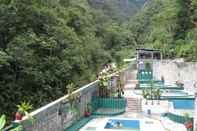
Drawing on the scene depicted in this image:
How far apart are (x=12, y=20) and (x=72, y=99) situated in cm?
697

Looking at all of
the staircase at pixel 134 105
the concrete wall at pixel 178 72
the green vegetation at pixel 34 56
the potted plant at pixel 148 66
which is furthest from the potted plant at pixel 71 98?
the potted plant at pixel 148 66

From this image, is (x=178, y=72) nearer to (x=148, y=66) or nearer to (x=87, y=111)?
(x=148, y=66)

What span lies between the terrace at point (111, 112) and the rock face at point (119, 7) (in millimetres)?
44696

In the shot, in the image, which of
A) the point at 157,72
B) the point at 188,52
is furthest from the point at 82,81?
the point at 188,52

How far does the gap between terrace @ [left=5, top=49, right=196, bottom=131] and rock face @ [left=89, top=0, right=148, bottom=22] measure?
4470 centimetres

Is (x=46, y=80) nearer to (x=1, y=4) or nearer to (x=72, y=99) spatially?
(x=1, y=4)

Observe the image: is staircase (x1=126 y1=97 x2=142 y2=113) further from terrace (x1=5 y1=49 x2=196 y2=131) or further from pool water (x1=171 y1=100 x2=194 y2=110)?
pool water (x1=171 y1=100 x2=194 y2=110)

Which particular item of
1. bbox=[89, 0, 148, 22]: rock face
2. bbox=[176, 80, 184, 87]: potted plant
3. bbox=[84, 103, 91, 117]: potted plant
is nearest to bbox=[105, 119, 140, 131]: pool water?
bbox=[84, 103, 91, 117]: potted plant

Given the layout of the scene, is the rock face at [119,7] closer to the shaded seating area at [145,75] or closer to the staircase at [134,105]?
the shaded seating area at [145,75]

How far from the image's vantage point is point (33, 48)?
17.3 metres

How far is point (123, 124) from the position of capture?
14.0m

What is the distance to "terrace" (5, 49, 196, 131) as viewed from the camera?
1014cm

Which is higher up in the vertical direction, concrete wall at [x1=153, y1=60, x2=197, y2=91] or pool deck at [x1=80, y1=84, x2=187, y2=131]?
concrete wall at [x1=153, y1=60, x2=197, y2=91]

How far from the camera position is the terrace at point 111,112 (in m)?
10.1
